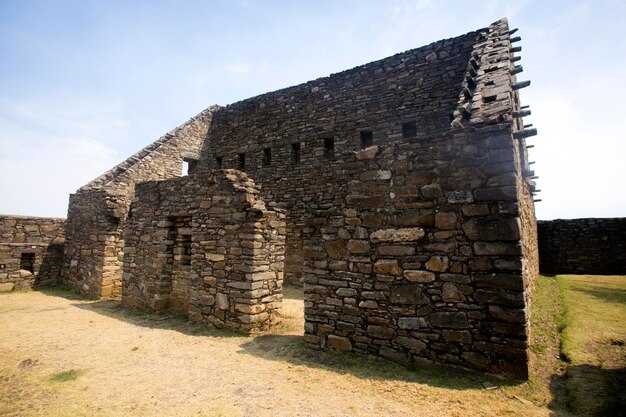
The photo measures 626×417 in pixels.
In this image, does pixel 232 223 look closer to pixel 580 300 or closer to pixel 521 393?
pixel 521 393

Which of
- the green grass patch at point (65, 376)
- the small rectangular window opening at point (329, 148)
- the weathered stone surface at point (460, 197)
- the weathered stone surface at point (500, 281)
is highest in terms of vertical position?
the small rectangular window opening at point (329, 148)

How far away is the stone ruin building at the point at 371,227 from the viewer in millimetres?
4277

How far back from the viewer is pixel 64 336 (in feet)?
21.3

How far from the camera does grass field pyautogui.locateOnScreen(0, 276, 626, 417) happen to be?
3645 millimetres

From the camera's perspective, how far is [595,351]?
500cm

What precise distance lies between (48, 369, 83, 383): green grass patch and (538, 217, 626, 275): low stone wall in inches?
765

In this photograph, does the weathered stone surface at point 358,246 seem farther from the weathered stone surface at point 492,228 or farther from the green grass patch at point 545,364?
the green grass patch at point 545,364

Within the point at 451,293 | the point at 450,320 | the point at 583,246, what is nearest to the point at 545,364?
the point at 450,320

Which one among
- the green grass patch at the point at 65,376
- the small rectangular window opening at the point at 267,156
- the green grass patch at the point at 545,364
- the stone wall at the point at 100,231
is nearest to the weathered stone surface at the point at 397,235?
the green grass patch at the point at 545,364

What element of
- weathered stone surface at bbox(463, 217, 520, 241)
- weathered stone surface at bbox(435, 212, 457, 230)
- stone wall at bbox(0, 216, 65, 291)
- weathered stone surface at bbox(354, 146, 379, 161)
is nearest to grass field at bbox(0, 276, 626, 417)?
weathered stone surface at bbox(463, 217, 520, 241)

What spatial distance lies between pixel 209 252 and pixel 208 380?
334cm

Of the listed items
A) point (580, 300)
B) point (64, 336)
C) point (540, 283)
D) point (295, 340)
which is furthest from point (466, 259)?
point (540, 283)

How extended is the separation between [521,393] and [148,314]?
837 cm

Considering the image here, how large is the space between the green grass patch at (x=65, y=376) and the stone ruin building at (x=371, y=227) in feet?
8.92
